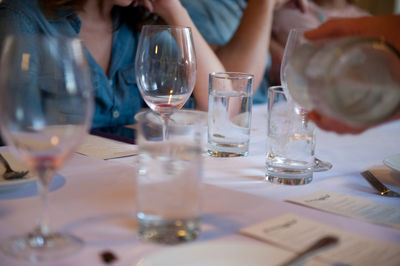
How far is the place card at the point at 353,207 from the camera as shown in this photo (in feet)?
1.88

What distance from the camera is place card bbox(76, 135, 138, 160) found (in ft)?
2.75

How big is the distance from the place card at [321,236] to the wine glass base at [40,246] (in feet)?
0.59

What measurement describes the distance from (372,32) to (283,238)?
331 mm

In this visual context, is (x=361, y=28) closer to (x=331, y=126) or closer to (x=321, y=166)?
(x=331, y=126)

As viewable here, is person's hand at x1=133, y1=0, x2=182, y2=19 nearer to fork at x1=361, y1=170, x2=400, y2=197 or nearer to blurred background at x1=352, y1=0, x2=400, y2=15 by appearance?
fork at x1=361, y1=170, x2=400, y2=197

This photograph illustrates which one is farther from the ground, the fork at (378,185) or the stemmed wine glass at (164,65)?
the stemmed wine glass at (164,65)

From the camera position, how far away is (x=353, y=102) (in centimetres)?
52

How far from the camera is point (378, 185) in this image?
0.71 m

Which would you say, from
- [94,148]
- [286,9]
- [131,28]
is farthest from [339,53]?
[286,9]

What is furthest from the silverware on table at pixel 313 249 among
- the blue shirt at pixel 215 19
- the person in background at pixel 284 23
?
the person in background at pixel 284 23

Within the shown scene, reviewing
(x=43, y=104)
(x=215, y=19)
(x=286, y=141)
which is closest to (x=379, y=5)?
(x=215, y=19)

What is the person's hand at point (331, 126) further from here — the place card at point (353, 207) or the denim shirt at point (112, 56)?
the denim shirt at point (112, 56)

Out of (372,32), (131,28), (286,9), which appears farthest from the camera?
(286,9)

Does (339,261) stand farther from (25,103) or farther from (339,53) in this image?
(25,103)
